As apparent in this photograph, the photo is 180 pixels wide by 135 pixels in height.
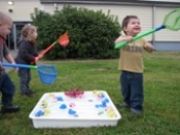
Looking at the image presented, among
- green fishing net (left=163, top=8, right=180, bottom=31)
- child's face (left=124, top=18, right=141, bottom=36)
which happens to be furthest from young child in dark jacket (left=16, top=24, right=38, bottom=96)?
green fishing net (left=163, top=8, right=180, bottom=31)

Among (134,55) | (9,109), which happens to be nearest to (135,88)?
(134,55)

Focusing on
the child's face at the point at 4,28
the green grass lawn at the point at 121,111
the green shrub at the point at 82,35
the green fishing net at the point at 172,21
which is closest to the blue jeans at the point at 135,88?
the green grass lawn at the point at 121,111

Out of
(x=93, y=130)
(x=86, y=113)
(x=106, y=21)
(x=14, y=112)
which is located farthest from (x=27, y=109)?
(x=106, y=21)

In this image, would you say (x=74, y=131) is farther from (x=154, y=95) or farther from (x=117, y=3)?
(x=117, y=3)

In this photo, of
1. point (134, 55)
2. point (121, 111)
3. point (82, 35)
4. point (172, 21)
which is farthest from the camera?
point (82, 35)

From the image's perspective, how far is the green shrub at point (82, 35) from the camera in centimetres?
1623

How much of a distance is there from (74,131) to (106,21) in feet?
40.4

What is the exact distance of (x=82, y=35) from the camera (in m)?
16.3

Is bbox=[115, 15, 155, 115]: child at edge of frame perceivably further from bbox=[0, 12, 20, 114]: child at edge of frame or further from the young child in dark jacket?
the young child in dark jacket

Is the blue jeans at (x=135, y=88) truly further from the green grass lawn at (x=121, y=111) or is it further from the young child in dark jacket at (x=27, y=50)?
the young child in dark jacket at (x=27, y=50)

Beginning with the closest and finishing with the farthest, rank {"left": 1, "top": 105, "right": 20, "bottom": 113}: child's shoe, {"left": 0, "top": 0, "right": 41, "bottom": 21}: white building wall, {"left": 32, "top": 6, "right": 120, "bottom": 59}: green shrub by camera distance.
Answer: {"left": 1, "top": 105, "right": 20, "bottom": 113}: child's shoe < {"left": 32, "top": 6, "right": 120, "bottom": 59}: green shrub < {"left": 0, "top": 0, "right": 41, "bottom": 21}: white building wall

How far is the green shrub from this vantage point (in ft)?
53.3

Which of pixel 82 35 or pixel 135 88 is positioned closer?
pixel 135 88

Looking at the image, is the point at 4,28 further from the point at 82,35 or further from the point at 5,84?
the point at 82,35
